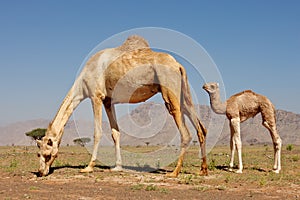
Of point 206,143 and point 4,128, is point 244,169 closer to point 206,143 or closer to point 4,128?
point 206,143

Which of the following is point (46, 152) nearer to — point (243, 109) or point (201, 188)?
point (201, 188)

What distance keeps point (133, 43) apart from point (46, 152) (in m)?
4.47

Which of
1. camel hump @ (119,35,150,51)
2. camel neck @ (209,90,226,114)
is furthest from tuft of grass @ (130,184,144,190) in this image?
camel neck @ (209,90,226,114)

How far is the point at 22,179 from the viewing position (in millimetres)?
12094

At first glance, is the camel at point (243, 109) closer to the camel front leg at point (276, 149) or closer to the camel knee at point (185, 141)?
the camel front leg at point (276, 149)

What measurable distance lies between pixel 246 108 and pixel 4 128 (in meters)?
168

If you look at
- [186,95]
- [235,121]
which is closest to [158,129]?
[235,121]

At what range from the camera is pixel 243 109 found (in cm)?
1491

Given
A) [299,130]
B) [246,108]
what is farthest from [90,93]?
[299,130]

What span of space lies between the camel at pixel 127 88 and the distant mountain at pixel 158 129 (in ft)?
2.47

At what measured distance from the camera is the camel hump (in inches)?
542

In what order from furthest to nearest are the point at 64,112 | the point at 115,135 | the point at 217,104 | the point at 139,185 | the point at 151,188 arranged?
the point at 217,104 → the point at 115,135 → the point at 64,112 → the point at 139,185 → the point at 151,188

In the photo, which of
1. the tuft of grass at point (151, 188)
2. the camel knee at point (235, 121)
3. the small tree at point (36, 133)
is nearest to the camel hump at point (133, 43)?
the camel knee at point (235, 121)

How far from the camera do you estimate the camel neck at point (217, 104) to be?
15000 mm
